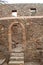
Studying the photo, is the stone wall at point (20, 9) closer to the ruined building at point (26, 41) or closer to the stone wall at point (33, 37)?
the ruined building at point (26, 41)

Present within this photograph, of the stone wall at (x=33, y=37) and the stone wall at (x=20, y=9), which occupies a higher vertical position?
the stone wall at (x=33, y=37)

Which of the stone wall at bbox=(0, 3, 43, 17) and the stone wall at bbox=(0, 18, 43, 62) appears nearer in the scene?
the stone wall at bbox=(0, 18, 43, 62)

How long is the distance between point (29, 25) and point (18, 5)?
7117 mm

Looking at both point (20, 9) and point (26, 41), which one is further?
point (20, 9)

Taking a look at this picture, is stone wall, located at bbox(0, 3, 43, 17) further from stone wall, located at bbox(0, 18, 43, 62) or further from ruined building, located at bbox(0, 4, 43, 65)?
stone wall, located at bbox(0, 18, 43, 62)

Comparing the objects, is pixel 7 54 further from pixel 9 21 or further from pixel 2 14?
pixel 2 14

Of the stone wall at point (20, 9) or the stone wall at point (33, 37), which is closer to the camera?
the stone wall at point (33, 37)

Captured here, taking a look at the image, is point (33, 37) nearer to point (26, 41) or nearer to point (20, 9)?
point (26, 41)

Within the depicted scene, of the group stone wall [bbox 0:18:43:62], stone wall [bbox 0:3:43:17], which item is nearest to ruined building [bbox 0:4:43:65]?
stone wall [bbox 0:18:43:62]

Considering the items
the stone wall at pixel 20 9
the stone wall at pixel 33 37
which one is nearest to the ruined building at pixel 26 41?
the stone wall at pixel 33 37

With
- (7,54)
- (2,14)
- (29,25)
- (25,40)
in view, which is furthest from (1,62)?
(2,14)

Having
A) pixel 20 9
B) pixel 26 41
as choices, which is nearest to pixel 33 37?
pixel 26 41

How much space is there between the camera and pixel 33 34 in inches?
343

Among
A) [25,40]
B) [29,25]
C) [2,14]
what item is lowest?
[2,14]
